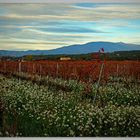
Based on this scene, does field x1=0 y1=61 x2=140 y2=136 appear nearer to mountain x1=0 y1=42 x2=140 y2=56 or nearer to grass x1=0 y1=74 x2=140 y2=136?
grass x1=0 y1=74 x2=140 y2=136

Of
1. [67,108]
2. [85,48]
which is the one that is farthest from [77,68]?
[67,108]

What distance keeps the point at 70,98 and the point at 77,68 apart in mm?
311

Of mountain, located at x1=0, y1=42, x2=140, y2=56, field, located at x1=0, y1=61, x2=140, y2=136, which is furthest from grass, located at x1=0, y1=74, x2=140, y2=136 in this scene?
mountain, located at x1=0, y1=42, x2=140, y2=56

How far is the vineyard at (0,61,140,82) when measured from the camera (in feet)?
13.4

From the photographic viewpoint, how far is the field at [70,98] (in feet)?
12.7

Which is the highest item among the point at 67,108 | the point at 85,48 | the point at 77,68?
the point at 85,48

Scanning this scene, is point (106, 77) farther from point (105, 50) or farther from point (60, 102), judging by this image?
point (60, 102)

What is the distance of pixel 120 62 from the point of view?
4.09 m

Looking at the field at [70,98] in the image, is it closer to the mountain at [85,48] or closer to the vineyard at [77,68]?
the vineyard at [77,68]

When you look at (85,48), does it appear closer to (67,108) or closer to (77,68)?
(77,68)

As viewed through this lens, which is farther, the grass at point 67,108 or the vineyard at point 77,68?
the vineyard at point 77,68

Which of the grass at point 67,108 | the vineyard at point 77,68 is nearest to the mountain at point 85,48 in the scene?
the vineyard at point 77,68

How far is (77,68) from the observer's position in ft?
13.5

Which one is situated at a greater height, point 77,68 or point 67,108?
point 77,68
